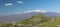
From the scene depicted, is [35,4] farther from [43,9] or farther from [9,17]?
[9,17]

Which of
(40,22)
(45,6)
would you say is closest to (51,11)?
(45,6)

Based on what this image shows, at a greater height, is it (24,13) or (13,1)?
(13,1)

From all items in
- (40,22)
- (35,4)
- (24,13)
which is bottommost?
(40,22)

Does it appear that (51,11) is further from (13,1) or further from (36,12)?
(13,1)

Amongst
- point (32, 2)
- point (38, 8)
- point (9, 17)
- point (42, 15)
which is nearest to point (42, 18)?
point (42, 15)

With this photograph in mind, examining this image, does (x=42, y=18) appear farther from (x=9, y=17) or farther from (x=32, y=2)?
(x=9, y=17)

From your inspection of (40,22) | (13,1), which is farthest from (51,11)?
(13,1)

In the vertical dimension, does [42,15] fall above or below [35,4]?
below
